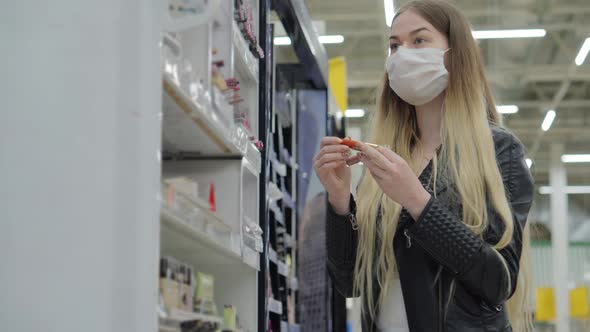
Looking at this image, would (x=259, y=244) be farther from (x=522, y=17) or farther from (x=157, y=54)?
(x=522, y=17)

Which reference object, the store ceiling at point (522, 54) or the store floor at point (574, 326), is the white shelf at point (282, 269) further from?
the store floor at point (574, 326)

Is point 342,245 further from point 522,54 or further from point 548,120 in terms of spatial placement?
point 548,120

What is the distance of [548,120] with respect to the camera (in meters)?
18.1

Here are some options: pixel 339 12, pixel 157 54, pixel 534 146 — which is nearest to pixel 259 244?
pixel 157 54

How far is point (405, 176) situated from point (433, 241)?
171mm

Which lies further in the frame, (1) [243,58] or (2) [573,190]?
(2) [573,190]

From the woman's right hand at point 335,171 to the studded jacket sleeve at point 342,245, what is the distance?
0.03 metres

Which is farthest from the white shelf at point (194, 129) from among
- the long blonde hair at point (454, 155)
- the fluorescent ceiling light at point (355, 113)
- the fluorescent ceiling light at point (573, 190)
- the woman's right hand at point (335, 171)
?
the fluorescent ceiling light at point (573, 190)

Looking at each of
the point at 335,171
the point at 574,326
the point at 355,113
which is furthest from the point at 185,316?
the point at 574,326

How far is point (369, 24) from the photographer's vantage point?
15586mm

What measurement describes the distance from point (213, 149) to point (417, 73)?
2.01ft

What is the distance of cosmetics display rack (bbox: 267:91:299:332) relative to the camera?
146 inches

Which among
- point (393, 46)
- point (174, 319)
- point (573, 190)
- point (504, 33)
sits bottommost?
point (174, 319)

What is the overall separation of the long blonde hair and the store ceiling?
8.41m
